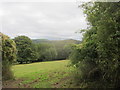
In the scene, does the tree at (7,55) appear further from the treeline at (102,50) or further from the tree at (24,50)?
the treeline at (102,50)

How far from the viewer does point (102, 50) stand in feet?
7.41

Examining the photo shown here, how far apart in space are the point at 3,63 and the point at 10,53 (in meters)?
0.49

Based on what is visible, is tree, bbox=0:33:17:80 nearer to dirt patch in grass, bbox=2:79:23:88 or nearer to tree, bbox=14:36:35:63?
dirt patch in grass, bbox=2:79:23:88

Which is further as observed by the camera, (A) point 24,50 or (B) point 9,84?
(A) point 24,50

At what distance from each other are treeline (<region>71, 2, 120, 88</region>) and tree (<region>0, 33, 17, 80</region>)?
2.82 metres

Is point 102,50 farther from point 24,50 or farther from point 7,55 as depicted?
point 24,50

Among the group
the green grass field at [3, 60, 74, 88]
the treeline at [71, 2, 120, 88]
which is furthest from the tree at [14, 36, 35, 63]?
the treeline at [71, 2, 120, 88]

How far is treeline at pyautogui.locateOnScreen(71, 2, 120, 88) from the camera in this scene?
82.8 inches

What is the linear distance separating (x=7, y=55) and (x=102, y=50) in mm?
3764

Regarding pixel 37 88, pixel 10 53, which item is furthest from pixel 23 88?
pixel 10 53

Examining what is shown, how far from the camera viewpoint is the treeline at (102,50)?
2.10 metres

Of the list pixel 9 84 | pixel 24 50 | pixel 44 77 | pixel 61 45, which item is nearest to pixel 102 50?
pixel 61 45

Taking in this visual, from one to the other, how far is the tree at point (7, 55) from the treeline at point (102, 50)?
2819 millimetres

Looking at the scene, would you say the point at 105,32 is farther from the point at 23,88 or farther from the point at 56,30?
the point at 23,88
